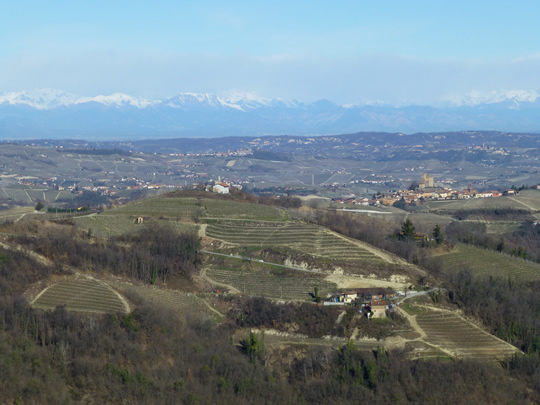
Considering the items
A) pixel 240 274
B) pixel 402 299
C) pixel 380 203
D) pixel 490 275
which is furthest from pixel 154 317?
pixel 380 203

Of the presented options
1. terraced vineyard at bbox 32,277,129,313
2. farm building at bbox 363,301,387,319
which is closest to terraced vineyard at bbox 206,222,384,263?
farm building at bbox 363,301,387,319

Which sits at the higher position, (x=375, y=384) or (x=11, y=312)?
(x=11, y=312)

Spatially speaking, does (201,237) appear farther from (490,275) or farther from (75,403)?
(75,403)

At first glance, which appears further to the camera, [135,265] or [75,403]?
[135,265]

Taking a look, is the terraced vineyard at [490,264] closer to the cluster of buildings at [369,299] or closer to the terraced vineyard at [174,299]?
the cluster of buildings at [369,299]

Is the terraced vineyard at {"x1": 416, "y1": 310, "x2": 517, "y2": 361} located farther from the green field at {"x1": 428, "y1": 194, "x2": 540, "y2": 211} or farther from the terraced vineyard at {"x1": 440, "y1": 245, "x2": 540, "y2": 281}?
the green field at {"x1": 428, "y1": 194, "x2": 540, "y2": 211}

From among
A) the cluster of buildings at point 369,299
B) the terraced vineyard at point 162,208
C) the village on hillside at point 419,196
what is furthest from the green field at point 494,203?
the cluster of buildings at point 369,299
